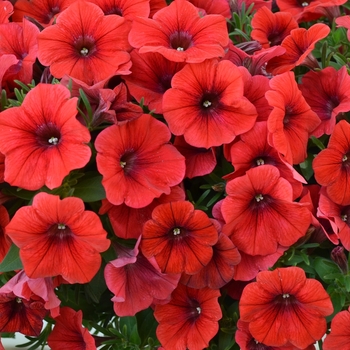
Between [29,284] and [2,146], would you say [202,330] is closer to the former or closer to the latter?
[29,284]

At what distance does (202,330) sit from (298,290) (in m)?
0.16

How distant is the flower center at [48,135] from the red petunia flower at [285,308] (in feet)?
1.16

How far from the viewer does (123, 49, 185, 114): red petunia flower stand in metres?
1.13

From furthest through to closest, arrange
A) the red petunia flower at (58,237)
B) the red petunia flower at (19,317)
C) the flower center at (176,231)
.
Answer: the red petunia flower at (19,317), the flower center at (176,231), the red petunia flower at (58,237)

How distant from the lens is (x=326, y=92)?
1244 millimetres

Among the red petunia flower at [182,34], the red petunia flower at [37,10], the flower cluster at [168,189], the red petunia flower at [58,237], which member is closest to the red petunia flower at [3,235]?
the flower cluster at [168,189]

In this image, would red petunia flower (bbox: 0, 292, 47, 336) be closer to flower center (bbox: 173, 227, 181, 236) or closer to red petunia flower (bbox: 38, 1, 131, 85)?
flower center (bbox: 173, 227, 181, 236)

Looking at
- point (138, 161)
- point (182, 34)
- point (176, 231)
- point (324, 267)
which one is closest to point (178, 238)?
point (176, 231)

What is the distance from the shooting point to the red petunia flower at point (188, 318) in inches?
42.7

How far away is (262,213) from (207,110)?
181mm

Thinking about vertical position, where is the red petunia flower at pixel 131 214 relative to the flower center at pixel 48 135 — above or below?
below

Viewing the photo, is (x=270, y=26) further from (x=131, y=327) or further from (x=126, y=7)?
(x=131, y=327)

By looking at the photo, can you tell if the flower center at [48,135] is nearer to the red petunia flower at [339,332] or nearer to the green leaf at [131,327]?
the green leaf at [131,327]

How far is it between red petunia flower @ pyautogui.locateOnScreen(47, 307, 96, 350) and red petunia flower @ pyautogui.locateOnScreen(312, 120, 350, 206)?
0.44 m
